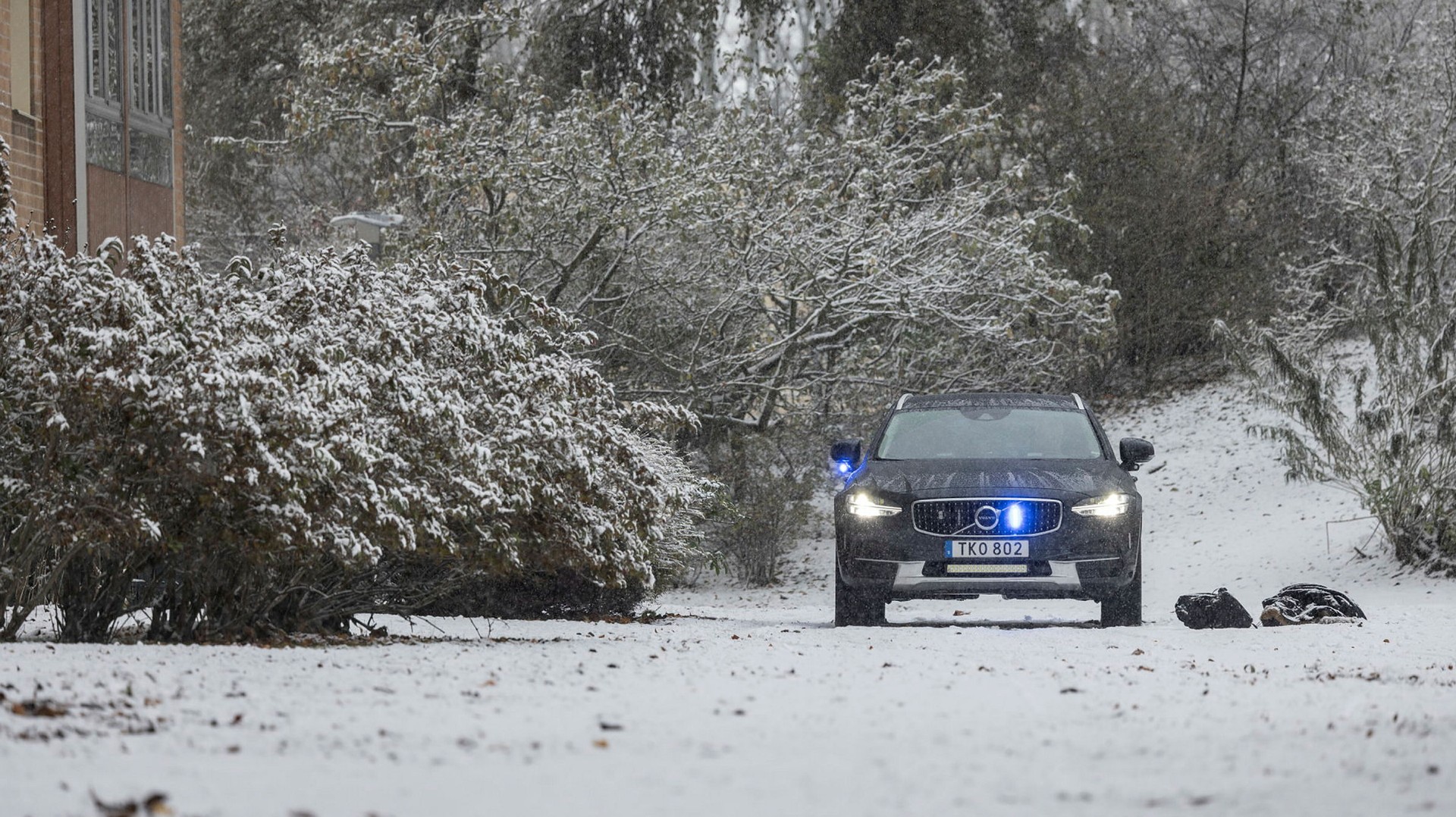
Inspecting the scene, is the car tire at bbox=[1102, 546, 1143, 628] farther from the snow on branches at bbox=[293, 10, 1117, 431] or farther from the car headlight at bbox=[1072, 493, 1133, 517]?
the snow on branches at bbox=[293, 10, 1117, 431]

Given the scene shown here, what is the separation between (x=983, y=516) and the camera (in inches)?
469

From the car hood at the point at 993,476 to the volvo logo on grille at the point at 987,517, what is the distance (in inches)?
5.2

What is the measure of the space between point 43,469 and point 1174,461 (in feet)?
70.4

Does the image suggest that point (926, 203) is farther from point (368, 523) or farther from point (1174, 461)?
point (368, 523)

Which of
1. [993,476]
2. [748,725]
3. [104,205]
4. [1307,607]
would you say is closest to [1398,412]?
[1307,607]

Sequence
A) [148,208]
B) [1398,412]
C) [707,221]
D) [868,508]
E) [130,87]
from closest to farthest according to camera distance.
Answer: [868,508] → [130,87] → [148,208] → [1398,412] → [707,221]

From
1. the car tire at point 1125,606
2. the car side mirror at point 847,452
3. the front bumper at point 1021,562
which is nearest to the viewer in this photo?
the front bumper at point 1021,562

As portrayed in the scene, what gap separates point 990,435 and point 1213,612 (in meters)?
2.02

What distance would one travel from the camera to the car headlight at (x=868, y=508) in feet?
39.2

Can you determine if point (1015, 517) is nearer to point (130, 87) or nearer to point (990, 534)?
point (990, 534)

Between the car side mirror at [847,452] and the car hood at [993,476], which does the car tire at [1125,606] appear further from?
the car side mirror at [847,452]

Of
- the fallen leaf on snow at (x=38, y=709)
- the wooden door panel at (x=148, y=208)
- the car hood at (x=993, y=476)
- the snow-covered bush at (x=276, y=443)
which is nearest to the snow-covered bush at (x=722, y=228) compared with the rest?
the wooden door panel at (x=148, y=208)

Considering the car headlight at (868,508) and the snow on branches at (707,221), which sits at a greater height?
the snow on branches at (707,221)

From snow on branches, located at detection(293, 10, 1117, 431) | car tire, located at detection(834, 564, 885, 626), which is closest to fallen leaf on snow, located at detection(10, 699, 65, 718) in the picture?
car tire, located at detection(834, 564, 885, 626)
